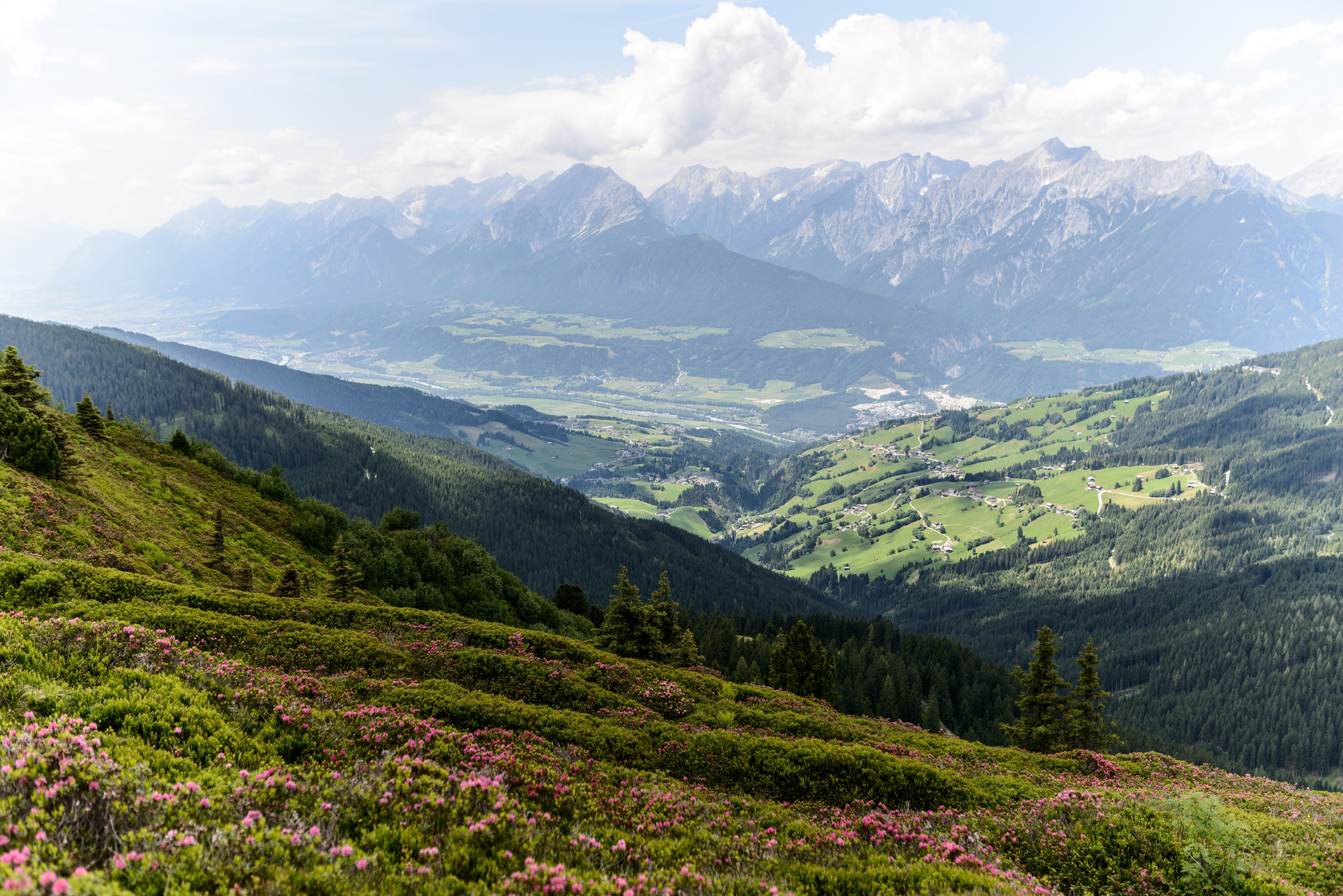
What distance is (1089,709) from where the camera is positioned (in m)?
54.7

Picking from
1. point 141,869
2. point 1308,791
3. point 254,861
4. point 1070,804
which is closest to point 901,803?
point 1070,804

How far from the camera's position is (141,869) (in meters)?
8.19

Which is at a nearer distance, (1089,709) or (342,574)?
(342,574)

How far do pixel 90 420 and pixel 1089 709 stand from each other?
102195 mm

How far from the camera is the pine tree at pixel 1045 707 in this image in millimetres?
55188

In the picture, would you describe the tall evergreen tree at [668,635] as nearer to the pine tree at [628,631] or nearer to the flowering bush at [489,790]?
the pine tree at [628,631]

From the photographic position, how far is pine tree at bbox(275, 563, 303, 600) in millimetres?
45188

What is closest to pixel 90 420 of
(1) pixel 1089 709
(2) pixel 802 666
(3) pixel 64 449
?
(3) pixel 64 449

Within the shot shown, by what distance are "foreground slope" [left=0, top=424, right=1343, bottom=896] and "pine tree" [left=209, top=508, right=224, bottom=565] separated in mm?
12564

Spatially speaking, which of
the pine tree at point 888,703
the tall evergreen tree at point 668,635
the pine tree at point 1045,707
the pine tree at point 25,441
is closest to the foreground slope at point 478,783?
the pine tree at point 25,441

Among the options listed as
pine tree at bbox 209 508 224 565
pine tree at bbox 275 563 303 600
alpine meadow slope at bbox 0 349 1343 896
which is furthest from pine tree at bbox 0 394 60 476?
pine tree at bbox 275 563 303 600

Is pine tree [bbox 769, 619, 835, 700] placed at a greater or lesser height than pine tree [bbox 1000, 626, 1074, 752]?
lesser

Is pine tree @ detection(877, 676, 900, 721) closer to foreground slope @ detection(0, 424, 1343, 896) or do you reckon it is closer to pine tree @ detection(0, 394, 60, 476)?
foreground slope @ detection(0, 424, 1343, 896)

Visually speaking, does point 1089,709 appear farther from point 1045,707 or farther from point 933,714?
point 933,714
